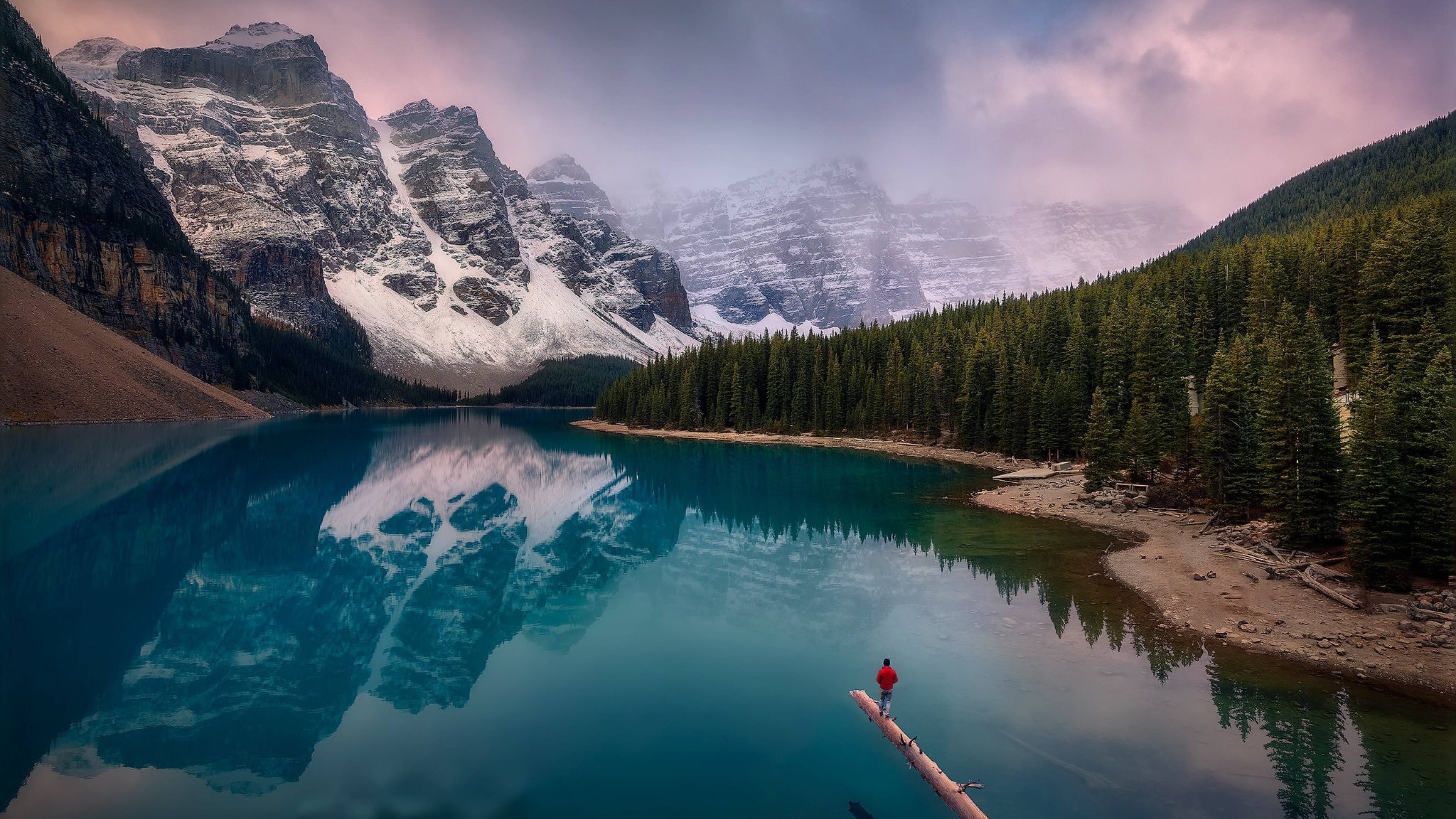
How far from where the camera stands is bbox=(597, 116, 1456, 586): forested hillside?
22062 millimetres

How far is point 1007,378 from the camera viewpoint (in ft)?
232

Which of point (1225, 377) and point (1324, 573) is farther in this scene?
point (1225, 377)

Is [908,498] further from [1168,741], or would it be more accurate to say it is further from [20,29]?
[20,29]

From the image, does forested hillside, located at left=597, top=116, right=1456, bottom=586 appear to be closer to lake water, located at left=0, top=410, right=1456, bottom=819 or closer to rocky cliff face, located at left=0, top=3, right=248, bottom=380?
lake water, located at left=0, top=410, right=1456, bottom=819

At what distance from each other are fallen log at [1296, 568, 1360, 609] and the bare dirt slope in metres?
116

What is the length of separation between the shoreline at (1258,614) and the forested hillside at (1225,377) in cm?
264

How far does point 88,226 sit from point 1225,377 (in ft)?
569

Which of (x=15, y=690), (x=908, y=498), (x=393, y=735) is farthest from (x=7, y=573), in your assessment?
(x=908, y=498)

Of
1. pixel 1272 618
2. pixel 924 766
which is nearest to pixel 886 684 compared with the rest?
pixel 924 766

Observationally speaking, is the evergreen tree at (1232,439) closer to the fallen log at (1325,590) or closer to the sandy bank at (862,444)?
the fallen log at (1325,590)

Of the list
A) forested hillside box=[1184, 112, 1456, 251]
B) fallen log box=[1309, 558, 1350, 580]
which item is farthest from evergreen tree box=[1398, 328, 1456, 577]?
forested hillside box=[1184, 112, 1456, 251]

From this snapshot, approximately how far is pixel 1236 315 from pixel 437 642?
77031mm

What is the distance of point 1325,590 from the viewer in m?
21.4

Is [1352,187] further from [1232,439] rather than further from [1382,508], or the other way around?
[1382,508]
